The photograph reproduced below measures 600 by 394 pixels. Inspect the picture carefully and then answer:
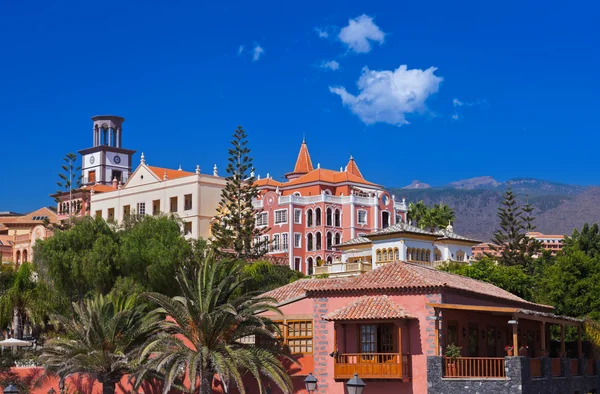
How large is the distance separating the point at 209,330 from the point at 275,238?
4396 centimetres

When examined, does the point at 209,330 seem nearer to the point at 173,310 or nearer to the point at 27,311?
the point at 173,310

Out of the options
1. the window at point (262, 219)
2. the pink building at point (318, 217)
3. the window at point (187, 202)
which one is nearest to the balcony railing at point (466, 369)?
the pink building at point (318, 217)

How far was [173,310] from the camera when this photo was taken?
26781 mm

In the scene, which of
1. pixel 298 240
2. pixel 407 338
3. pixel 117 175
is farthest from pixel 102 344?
pixel 117 175

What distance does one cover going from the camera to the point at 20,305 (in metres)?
42.1

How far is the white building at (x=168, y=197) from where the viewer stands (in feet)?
233

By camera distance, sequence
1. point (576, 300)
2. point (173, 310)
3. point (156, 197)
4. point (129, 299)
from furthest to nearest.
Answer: point (156, 197)
point (576, 300)
point (129, 299)
point (173, 310)

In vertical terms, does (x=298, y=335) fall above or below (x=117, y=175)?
below

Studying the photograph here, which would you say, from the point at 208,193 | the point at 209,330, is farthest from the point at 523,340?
the point at 208,193

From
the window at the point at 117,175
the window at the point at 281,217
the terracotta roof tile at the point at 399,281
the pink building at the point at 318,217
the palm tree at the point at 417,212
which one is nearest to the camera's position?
the terracotta roof tile at the point at 399,281

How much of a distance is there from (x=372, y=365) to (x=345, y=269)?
2400 cm

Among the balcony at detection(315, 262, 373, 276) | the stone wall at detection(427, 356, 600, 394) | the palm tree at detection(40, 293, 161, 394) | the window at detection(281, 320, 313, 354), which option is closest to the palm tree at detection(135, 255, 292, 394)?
the window at detection(281, 320, 313, 354)

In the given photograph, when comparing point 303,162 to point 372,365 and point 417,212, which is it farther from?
point 372,365

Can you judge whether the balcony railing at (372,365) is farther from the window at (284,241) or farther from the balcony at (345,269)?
the window at (284,241)
